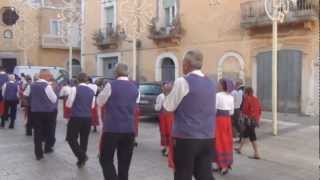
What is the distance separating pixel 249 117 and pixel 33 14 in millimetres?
32453

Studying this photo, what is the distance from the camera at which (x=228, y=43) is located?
21.0 meters

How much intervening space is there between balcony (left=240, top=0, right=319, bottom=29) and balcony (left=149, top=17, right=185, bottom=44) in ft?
14.0

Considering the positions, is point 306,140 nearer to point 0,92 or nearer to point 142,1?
point 0,92

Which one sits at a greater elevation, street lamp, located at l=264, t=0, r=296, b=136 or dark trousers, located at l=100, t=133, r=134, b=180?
street lamp, located at l=264, t=0, r=296, b=136

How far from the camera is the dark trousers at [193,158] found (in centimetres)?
505

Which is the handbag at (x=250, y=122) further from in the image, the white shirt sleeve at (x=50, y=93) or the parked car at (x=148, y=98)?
the parked car at (x=148, y=98)

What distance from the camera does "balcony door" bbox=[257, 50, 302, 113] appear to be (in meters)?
18.3

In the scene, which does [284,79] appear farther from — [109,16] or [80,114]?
[109,16]

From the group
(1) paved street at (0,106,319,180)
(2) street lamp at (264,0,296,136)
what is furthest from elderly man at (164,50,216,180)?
(2) street lamp at (264,0,296,136)

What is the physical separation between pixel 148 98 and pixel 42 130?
7.42 meters

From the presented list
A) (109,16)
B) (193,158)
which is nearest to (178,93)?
(193,158)

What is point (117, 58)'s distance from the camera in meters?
28.3

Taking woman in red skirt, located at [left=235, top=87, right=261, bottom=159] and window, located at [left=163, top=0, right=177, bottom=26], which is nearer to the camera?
woman in red skirt, located at [left=235, top=87, right=261, bottom=159]

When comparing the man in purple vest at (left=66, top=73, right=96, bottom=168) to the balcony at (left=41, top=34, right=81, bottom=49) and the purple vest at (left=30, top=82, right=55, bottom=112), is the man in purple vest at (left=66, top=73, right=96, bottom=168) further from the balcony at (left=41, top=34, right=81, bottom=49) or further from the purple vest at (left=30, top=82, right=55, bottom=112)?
the balcony at (left=41, top=34, right=81, bottom=49)
